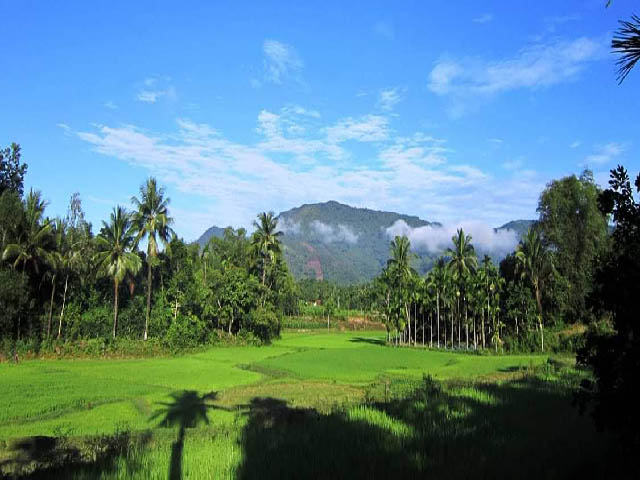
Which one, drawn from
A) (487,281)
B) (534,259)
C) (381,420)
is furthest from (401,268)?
(381,420)

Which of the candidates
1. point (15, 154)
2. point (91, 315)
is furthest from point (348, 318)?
point (15, 154)

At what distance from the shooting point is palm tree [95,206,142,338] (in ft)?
139

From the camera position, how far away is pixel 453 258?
5522cm

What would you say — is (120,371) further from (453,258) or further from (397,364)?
(453,258)

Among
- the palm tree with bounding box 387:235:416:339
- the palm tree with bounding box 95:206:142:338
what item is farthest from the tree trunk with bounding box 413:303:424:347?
the palm tree with bounding box 95:206:142:338

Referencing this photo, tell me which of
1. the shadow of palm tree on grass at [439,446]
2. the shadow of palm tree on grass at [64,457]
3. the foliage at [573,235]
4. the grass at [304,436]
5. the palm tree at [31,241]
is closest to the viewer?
the shadow of palm tree on grass at [439,446]

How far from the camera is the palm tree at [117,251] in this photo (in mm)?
42250

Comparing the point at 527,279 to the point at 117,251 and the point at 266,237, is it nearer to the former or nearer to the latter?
the point at 266,237

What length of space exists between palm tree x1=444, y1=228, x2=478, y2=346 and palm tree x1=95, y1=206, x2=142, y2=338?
3545 cm

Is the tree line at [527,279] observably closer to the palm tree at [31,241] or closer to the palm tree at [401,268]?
the palm tree at [401,268]

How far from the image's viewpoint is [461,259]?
54812 mm

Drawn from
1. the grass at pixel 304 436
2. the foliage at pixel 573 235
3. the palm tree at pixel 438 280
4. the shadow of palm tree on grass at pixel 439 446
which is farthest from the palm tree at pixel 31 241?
the foliage at pixel 573 235

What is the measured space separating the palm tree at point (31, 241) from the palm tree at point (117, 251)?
446 cm

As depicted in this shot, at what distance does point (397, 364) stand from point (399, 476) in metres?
31.0
